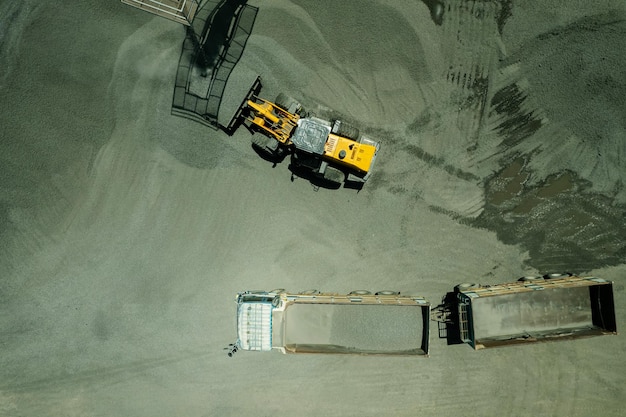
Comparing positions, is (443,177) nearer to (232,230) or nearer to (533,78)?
(533,78)

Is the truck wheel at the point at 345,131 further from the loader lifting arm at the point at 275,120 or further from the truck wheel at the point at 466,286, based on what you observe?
the truck wheel at the point at 466,286

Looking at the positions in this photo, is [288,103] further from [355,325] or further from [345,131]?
[355,325]

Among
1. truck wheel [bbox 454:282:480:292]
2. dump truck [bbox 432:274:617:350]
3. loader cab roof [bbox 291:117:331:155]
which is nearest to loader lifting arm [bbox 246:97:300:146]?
loader cab roof [bbox 291:117:331:155]

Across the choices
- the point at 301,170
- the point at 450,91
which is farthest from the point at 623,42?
the point at 301,170

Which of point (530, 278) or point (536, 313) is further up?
point (530, 278)

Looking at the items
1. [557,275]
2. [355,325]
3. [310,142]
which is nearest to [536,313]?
[557,275]

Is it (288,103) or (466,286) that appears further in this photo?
(466,286)

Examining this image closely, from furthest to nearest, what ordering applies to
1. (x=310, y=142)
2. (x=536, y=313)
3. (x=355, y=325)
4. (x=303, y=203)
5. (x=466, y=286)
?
(x=303, y=203) < (x=466, y=286) < (x=355, y=325) < (x=536, y=313) < (x=310, y=142)
